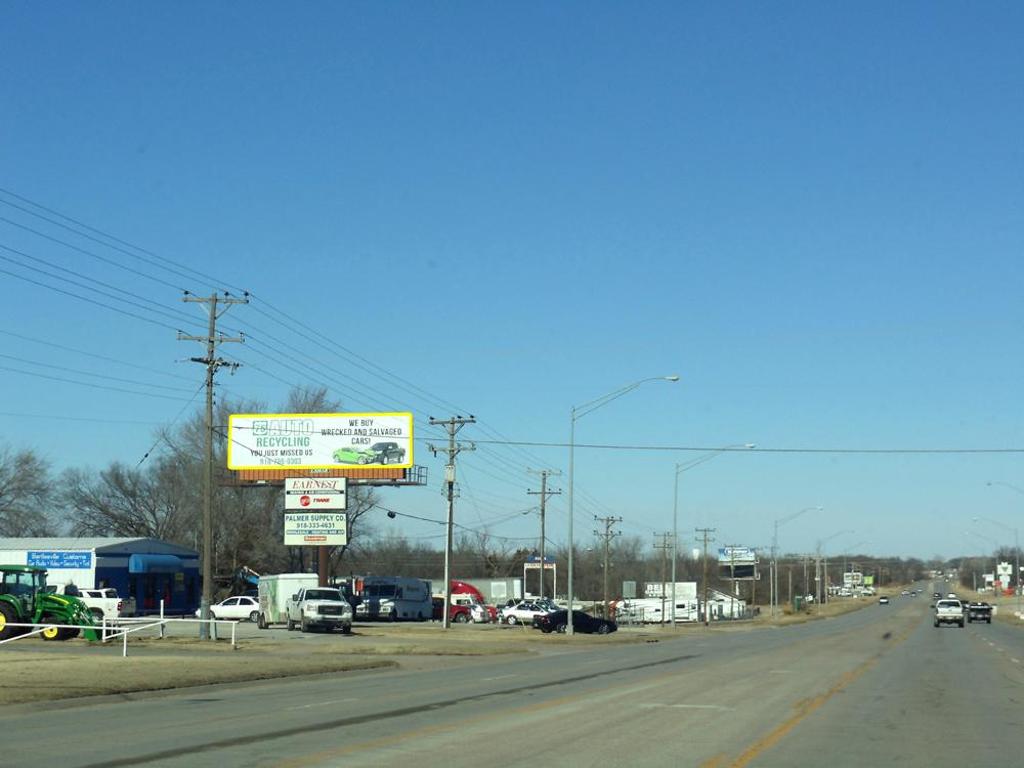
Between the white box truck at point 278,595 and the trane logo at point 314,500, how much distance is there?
12.5 m

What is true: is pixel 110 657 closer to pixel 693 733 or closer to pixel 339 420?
pixel 693 733

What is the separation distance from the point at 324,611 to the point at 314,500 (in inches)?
811

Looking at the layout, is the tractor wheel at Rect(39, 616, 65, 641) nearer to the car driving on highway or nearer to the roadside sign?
the car driving on highway

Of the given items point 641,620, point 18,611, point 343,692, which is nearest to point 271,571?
point 641,620

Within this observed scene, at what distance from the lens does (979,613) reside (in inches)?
3787

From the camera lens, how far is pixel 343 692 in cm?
2430

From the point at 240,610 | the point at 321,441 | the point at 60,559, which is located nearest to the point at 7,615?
the point at 240,610

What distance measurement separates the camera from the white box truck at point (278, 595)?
61.9 m

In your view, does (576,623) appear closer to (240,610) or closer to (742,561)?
(240,610)

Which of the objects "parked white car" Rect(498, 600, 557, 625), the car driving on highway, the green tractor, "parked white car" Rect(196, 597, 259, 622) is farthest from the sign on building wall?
the green tractor

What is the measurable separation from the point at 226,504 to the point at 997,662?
65.0 meters

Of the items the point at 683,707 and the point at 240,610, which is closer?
the point at 683,707

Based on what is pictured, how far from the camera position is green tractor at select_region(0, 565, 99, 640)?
41.1 m

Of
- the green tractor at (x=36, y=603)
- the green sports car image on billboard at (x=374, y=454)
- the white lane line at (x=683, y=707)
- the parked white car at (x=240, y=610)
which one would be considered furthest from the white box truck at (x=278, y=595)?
the white lane line at (x=683, y=707)
